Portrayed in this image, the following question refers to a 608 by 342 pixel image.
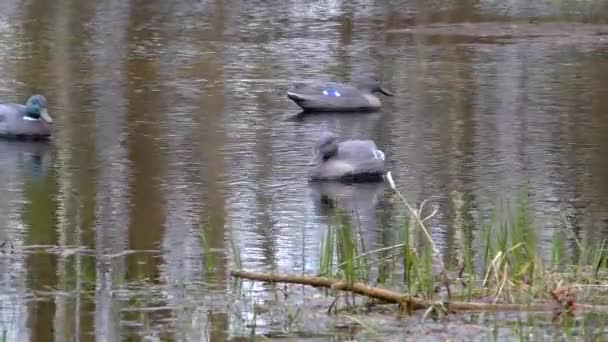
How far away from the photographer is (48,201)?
462 inches

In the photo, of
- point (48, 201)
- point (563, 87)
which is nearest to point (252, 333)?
point (48, 201)

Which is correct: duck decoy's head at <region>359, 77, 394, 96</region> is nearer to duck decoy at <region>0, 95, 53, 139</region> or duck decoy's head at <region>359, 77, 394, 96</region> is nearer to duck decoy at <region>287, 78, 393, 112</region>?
duck decoy at <region>287, 78, 393, 112</region>

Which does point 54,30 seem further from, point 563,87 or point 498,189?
→ point 498,189

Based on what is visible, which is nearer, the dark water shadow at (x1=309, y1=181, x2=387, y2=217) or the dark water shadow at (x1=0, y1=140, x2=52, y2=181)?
the dark water shadow at (x1=309, y1=181, x2=387, y2=217)

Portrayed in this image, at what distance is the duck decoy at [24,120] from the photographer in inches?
571

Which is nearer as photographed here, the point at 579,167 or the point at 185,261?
the point at 185,261

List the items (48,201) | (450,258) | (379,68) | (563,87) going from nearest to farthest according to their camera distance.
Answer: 1. (450,258)
2. (48,201)
3. (563,87)
4. (379,68)

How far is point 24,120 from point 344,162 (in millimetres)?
3593

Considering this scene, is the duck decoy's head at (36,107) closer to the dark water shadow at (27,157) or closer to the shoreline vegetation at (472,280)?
the dark water shadow at (27,157)

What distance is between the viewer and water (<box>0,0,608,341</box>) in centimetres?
878

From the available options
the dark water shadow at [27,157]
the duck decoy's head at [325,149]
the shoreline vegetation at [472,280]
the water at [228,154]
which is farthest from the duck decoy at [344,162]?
the shoreline vegetation at [472,280]

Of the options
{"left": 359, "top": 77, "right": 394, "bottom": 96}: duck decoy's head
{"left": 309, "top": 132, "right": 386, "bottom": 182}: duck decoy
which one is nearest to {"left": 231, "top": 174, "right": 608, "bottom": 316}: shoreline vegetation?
{"left": 309, "top": 132, "right": 386, "bottom": 182}: duck decoy

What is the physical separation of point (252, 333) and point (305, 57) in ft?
47.5

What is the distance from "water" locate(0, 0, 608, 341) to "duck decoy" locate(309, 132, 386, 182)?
16 cm
